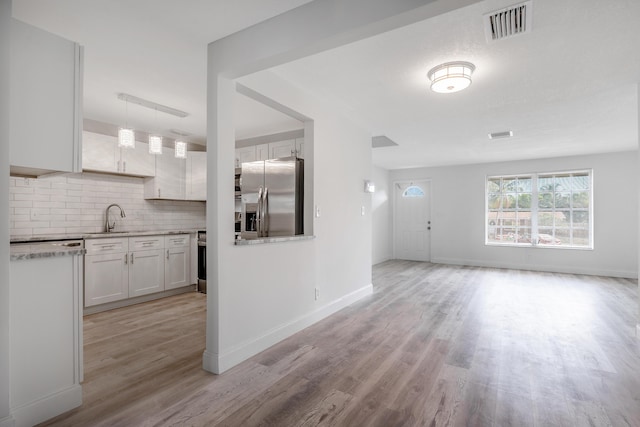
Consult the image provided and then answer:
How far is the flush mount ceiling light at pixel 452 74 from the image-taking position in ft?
8.99

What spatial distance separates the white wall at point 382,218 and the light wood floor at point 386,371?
3767 millimetres

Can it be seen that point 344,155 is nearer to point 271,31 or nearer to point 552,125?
point 271,31

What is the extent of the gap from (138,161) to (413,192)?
6.32 metres

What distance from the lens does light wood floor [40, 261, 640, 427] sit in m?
1.91

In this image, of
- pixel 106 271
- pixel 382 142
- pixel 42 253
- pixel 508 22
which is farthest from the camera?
pixel 382 142

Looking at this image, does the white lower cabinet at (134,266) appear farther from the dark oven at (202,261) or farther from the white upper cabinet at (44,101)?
the white upper cabinet at (44,101)

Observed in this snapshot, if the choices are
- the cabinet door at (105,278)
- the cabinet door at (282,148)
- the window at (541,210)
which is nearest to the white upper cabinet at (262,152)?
the cabinet door at (282,148)

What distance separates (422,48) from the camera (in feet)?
8.21

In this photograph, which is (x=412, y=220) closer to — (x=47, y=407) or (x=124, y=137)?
(x=124, y=137)

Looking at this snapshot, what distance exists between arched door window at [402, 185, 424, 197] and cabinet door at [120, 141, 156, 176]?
6036 mm

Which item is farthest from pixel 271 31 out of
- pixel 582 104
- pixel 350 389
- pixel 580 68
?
pixel 582 104

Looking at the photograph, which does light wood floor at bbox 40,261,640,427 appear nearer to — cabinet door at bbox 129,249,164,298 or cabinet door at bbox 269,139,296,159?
cabinet door at bbox 129,249,164,298

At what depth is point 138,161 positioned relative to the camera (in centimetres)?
471

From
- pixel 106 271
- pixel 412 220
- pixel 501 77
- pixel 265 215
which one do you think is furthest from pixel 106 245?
pixel 412 220
